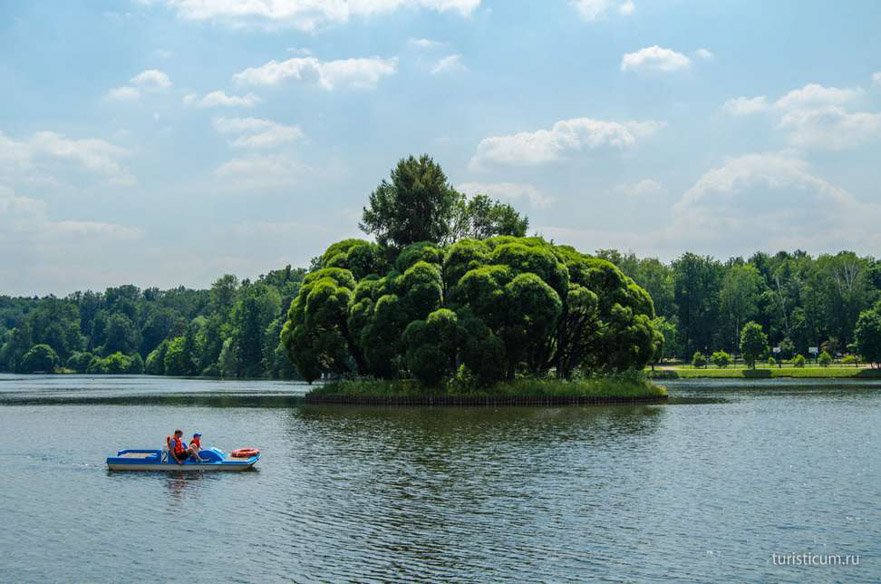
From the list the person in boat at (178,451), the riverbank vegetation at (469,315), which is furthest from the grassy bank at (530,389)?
the person in boat at (178,451)

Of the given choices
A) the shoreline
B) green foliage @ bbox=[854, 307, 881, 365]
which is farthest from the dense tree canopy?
green foliage @ bbox=[854, 307, 881, 365]

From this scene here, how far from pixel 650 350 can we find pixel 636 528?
214ft

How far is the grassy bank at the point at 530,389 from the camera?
84.3m

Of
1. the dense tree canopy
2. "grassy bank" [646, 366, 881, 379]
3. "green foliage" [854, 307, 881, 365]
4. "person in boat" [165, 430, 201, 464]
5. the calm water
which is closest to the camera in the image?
the calm water

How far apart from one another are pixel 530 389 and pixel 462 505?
51567mm

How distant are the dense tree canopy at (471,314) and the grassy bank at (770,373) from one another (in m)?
42.7

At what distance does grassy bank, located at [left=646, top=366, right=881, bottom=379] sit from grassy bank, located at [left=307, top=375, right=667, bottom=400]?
4475 cm

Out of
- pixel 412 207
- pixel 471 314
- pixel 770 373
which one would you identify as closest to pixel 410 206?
pixel 412 207

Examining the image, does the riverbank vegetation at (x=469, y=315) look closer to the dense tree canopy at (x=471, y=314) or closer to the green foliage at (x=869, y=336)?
the dense tree canopy at (x=471, y=314)

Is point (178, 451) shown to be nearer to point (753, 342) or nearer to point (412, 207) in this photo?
point (412, 207)

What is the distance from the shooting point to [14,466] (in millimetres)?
Answer: 47062

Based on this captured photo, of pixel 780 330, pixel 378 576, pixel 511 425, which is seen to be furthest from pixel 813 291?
pixel 378 576

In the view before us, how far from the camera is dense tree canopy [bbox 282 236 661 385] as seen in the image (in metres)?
81.2

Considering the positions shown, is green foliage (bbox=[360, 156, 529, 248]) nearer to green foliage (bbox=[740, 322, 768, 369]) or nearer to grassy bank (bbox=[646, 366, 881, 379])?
grassy bank (bbox=[646, 366, 881, 379])
